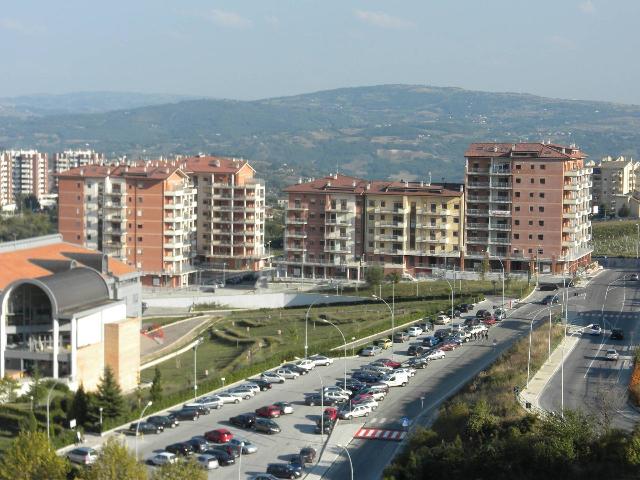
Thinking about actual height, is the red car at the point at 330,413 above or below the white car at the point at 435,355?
below

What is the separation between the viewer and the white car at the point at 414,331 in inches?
1555

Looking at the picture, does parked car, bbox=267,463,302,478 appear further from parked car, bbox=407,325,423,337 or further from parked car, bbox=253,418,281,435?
parked car, bbox=407,325,423,337

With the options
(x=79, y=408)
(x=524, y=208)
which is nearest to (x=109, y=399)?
(x=79, y=408)

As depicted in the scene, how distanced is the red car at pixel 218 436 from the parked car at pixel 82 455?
273 centimetres

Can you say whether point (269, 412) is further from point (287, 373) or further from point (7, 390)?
point (7, 390)

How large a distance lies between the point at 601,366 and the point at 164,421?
1288cm

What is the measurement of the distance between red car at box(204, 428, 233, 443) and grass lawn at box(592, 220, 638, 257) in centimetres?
4110

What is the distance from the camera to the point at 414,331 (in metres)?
39.7

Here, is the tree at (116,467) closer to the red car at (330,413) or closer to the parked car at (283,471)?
the parked car at (283,471)

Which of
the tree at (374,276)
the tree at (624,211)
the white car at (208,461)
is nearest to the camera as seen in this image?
the white car at (208,461)

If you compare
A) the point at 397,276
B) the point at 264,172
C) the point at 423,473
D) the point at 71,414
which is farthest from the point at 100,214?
the point at 264,172

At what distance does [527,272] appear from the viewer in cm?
5322

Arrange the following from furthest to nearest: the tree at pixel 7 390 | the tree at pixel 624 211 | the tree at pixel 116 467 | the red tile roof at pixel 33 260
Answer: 1. the tree at pixel 624 211
2. the red tile roof at pixel 33 260
3. the tree at pixel 7 390
4. the tree at pixel 116 467

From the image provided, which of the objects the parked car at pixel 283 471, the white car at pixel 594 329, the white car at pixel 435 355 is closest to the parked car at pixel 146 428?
the parked car at pixel 283 471
